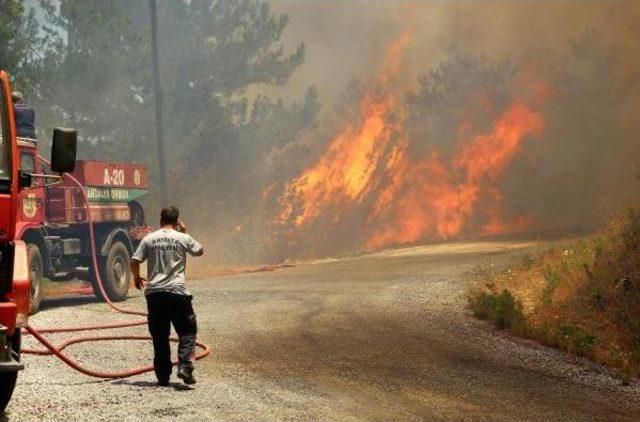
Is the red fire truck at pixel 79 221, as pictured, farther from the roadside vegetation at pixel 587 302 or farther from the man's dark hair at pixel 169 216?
the roadside vegetation at pixel 587 302

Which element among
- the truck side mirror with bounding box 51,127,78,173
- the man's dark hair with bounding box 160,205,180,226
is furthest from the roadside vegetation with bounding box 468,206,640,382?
the truck side mirror with bounding box 51,127,78,173

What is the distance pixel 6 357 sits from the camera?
7.32 m

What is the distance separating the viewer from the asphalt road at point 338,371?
29.0 feet

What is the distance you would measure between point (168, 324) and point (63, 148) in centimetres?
252

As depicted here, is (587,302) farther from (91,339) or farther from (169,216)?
(169,216)

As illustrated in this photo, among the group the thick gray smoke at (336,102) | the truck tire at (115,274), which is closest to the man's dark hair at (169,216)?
the truck tire at (115,274)

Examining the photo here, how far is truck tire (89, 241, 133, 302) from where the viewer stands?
18031 millimetres

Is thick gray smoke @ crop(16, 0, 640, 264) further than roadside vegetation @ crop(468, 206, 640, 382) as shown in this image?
Yes

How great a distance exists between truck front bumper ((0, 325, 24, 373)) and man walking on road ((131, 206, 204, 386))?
2.31m

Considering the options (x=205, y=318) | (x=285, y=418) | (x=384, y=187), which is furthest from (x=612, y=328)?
(x=384, y=187)

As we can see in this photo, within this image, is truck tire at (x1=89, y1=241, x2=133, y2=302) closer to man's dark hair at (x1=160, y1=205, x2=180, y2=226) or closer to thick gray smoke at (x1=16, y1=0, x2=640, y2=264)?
man's dark hair at (x1=160, y1=205, x2=180, y2=226)

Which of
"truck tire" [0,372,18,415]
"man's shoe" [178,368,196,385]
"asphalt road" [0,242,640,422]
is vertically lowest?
"asphalt road" [0,242,640,422]

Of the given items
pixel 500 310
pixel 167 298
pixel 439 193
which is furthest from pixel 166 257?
pixel 439 193

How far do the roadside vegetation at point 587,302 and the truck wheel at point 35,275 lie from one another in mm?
7398
